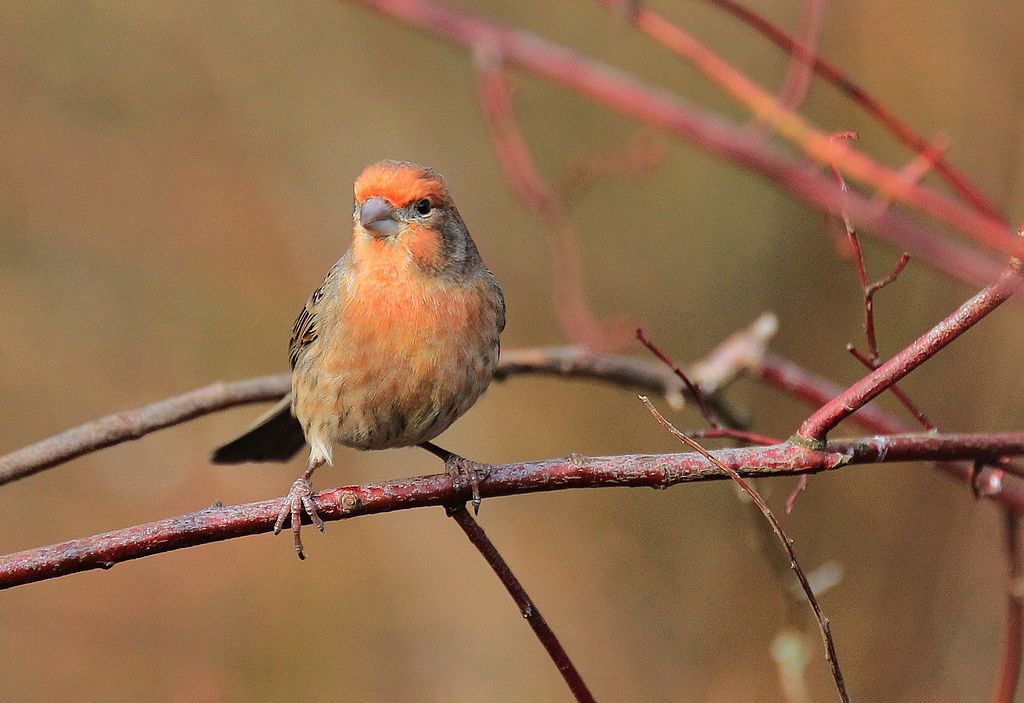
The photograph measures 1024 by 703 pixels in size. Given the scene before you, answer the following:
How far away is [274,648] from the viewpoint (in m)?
7.62

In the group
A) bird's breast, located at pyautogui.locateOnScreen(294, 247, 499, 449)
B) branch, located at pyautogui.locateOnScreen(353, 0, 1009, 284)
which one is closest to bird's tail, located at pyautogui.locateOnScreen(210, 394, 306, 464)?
bird's breast, located at pyautogui.locateOnScreen(294, 247, 499, 449)

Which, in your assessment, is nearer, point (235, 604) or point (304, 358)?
point (304, 358)

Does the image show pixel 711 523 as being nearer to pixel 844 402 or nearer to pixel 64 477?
pixel 64 477

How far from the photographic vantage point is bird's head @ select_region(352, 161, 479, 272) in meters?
4.23

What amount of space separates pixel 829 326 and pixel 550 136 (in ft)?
8.67

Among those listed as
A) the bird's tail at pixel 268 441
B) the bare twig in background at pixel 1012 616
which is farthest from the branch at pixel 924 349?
the bird's tail at pixel 268 441

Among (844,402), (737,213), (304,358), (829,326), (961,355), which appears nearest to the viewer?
(844,402)

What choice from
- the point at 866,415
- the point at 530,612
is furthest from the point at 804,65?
the point at 530,612

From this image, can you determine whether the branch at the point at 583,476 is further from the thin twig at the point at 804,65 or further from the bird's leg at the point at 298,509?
the thin twig at the point at 804,65

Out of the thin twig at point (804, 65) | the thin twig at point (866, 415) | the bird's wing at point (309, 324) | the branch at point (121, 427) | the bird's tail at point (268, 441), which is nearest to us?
the thin twig at point (866, 415)

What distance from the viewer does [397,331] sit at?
13.6 feet

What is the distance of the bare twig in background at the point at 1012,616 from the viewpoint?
3.28m

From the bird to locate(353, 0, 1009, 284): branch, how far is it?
0.65 metres

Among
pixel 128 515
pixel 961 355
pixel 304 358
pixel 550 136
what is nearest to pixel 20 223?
pixel 128 515
